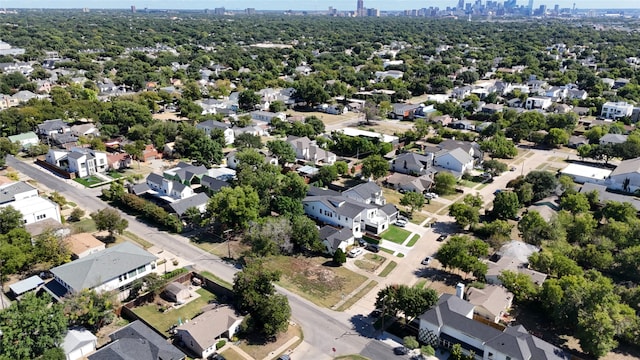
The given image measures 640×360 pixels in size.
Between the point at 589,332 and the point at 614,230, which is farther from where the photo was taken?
the point at 614,230

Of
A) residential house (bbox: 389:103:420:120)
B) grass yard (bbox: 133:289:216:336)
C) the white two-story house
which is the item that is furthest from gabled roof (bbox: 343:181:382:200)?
residential house (bbox: 389:103:420:120)

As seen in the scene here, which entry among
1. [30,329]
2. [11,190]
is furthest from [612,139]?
→ [11,190]

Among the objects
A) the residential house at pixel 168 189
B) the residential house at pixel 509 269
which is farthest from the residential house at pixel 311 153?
the residential house at pixel 509 269

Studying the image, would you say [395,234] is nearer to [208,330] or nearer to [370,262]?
[370,262]

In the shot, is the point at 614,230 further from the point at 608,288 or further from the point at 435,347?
the point at 435,347

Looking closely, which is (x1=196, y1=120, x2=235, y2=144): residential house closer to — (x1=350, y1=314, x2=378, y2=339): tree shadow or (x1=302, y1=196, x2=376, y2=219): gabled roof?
(x1=302, y1=196, x2=376, y2=219): gabled roof

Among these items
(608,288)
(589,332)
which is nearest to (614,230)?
(608,288)

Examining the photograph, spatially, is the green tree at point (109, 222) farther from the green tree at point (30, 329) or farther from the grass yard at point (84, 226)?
the green tree at point (30, 329)
